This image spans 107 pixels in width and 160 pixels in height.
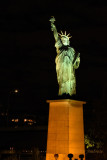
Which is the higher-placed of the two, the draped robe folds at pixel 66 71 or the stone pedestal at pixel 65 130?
the draped robe folds at pixel 66 71

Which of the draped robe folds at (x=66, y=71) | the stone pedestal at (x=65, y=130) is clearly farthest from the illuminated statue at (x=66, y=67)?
the stone pedestal at (x=65, y=130)

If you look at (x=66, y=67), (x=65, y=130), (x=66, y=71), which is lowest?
(x=65, y=130)

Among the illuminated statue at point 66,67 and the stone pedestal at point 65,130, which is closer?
the stone pedestal at point 65,130

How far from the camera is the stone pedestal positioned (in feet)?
53.7

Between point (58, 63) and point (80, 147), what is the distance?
214 inches

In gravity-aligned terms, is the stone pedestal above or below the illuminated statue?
below

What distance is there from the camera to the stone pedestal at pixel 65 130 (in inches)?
645

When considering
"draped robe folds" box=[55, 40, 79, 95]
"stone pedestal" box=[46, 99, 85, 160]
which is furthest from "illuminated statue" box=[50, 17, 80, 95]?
"stone pedestal" box=[46, 99, 85, 160]

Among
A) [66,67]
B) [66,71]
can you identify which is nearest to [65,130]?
[66,71]

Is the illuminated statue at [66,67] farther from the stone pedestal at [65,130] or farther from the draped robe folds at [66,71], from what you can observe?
the stone pedestal at [65,130]

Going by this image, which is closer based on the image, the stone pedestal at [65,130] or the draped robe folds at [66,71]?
the stone pedestal at [65,130]

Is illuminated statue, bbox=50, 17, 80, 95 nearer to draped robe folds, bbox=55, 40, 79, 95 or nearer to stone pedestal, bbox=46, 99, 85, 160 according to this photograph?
draped robe folds, bbox=55, 40, 79, 95

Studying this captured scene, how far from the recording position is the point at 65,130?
16562mm

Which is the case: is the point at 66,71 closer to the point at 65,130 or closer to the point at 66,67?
the point at 66,67
